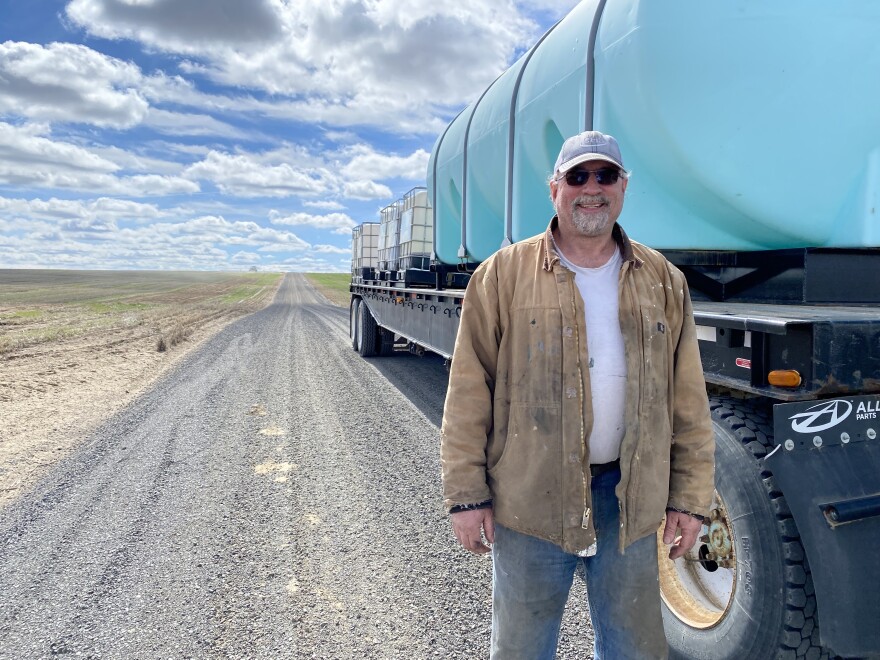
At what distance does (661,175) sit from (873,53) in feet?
3.14

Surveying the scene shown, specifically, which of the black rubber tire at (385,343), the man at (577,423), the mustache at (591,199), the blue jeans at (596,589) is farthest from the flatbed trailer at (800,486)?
the black rubber tire at (385,343)

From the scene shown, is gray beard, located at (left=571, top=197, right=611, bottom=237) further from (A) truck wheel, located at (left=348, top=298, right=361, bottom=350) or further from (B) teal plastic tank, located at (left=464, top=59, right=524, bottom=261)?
(A) truck wheel, located at (left=348, top=298, right=361, bottom=350)

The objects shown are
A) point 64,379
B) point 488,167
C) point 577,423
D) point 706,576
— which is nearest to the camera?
point 577,423

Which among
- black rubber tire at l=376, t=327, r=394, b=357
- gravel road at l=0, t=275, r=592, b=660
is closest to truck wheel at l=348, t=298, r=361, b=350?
black rubber tire at l=376, t=327, r=394, b=357

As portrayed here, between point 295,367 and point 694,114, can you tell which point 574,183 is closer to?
point 694,114

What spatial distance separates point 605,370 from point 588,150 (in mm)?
582

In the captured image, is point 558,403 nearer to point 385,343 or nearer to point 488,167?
point 488,167

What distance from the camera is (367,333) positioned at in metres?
10.6

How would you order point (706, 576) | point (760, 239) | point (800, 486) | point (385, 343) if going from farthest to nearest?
point (385, 343)
point (760, 239)
point (706, 576)
point (800, 486)

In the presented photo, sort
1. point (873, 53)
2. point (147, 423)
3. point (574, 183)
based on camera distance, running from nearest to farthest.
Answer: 1. point (574, 183)
2. point (873, 53)
3. point (147, 423)

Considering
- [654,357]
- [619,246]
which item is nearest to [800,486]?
[654,357]

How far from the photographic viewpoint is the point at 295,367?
9.11m

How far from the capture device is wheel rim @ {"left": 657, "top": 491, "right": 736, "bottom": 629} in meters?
2.16

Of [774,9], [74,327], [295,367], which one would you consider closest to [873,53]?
[774,9]
